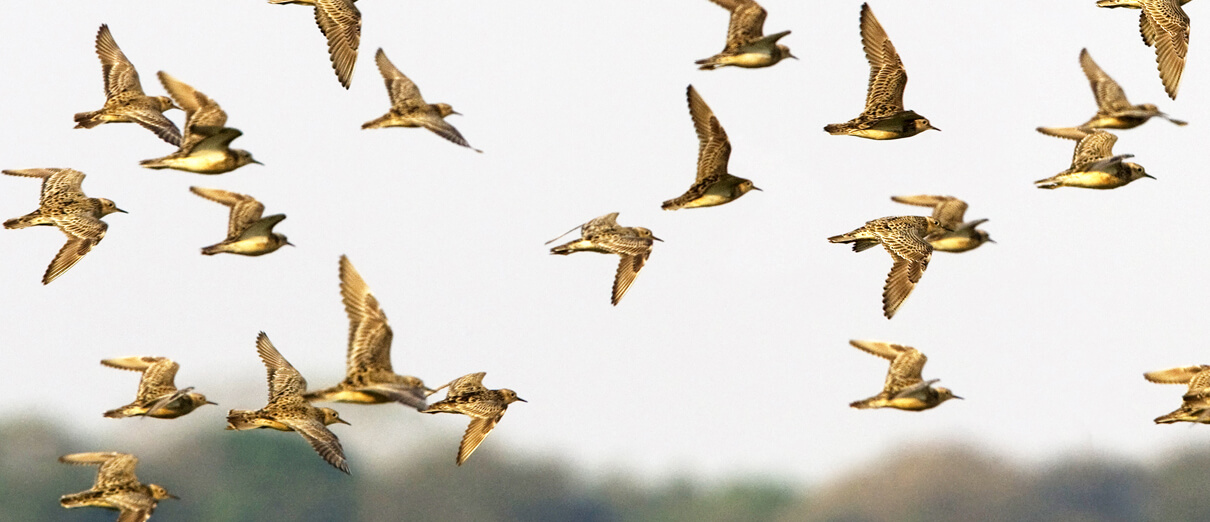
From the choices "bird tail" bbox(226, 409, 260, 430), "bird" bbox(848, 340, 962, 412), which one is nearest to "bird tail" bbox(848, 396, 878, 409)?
"bird" bbox(848, 340, 962, 412)

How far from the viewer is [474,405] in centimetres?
2755

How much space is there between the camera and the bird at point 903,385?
29.0 m

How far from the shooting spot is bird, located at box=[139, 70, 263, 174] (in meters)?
28.9

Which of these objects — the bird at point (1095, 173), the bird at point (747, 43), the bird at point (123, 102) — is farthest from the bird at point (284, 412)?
the bird at point (1095, 173)

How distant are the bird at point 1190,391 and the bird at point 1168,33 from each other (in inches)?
172

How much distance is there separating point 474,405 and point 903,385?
6.73 meters

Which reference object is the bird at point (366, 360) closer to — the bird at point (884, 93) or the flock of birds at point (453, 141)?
the flock of birds at point (453, 141)

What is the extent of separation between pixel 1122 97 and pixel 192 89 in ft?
47.9

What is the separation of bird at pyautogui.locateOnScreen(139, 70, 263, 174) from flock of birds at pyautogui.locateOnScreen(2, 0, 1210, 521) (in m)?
0.02

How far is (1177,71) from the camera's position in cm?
2998

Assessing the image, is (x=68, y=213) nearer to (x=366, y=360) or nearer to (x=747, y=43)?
(x=366, y=360)

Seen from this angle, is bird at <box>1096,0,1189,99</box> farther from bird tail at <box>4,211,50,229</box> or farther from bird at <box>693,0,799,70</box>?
bird tail at <box>4,211,50,229</box>

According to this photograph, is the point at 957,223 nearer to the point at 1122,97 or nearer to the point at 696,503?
the point at 1122,97

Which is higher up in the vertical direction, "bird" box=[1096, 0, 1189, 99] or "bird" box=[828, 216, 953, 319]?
"bird" box=[1096, 0, 1189, 99]
